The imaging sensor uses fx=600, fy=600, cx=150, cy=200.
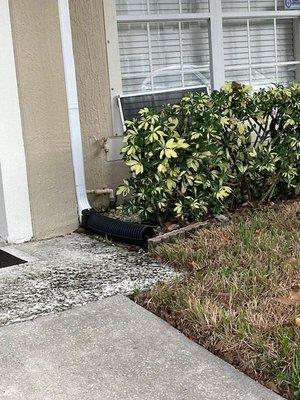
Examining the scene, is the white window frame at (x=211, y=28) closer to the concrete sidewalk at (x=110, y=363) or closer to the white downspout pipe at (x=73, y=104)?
the white downspout pipe at (x=73, y=104)

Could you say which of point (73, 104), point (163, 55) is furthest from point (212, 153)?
point (163, 55)

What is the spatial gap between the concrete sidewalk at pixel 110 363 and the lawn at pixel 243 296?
9cm

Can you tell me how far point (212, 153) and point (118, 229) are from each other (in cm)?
104

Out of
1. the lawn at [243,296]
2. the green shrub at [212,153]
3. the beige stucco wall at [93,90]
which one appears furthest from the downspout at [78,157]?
the lawn at [243,296]

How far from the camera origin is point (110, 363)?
9.63ft

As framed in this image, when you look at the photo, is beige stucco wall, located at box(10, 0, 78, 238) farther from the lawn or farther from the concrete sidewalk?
the concrete sidewalk

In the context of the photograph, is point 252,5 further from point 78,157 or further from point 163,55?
point 78,157

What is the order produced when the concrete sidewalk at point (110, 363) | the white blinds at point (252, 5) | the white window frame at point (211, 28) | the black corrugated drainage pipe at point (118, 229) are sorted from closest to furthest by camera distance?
the concrete sidewalk at point (110, 363), the black corrugated drainage pipe at point (118, 229), the white window frame at point (211, 28), the white blinds at point (252, 5)

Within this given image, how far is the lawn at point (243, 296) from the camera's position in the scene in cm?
284

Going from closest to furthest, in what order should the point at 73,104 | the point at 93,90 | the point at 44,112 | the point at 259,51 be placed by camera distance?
the point at 44,112, the point at 73,104, the point at 93,90, the point at 259,51

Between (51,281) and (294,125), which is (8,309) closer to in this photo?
(51,281)

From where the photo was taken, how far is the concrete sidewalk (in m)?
2.68

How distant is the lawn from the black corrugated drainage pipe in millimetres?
313

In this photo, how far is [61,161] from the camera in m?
5.25
